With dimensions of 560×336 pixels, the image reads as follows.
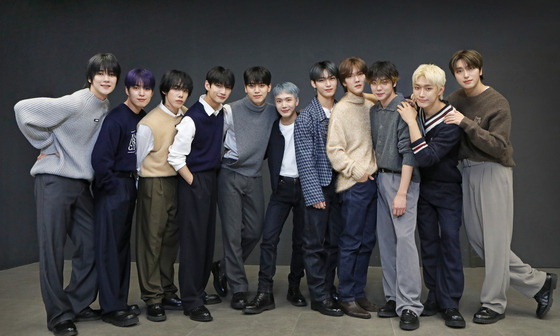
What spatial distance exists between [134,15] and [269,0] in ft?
3.85

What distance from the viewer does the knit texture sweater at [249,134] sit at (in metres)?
2.91

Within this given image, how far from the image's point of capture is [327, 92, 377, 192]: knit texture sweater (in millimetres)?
2707

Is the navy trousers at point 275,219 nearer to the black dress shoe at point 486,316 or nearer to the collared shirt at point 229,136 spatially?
the collared shirt at point 229,136

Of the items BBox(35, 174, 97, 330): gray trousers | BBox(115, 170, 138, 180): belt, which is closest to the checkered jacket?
BBox(115, 170, 138, 180): belt

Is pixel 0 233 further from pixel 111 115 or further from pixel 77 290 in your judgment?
pixel 111 115

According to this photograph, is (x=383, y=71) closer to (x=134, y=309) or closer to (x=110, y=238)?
(x=110, y=238)

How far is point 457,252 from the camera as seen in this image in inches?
105

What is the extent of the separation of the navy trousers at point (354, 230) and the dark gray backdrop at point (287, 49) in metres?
1.40

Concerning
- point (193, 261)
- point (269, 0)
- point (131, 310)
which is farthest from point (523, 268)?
point (269, 0)

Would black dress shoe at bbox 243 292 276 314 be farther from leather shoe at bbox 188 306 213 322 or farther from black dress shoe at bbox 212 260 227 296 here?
black dress shoe at bbox 212 260 227 296

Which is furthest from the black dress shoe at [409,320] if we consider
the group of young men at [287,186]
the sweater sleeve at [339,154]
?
the sweater sleeve at [339,154]

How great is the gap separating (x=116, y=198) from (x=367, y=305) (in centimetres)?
149

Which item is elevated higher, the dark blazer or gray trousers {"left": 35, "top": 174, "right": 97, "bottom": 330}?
the dark blazer

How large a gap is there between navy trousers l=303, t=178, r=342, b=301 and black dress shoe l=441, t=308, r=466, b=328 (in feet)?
2.07
